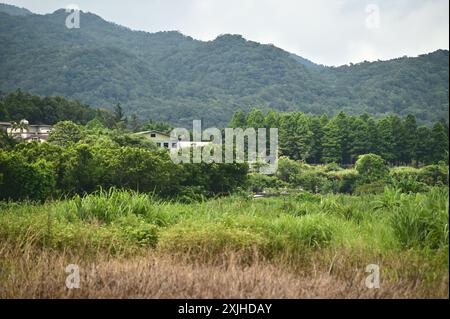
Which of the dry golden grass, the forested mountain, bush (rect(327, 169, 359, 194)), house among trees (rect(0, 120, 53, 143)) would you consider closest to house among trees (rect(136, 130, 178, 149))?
house among trees (rect(0, 120, 53, 143))

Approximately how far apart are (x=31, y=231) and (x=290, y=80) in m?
83.4

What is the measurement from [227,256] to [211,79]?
8314 cm

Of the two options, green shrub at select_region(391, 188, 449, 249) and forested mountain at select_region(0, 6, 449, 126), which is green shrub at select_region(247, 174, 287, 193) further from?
green shrub at select_region(391, 188, 449, 249)

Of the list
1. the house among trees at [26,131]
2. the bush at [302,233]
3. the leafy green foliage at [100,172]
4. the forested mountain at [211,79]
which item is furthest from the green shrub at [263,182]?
the bush at [302,233]

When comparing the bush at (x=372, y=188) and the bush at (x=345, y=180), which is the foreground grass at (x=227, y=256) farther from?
the bush at (x=345, y=180)

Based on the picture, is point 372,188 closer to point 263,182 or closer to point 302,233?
→ point 263,182

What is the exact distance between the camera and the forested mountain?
243 ft

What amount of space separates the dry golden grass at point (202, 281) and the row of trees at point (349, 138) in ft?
168

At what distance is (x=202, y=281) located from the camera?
134 inches

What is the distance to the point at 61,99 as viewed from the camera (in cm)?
6122

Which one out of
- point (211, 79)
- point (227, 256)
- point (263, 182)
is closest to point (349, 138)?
point (263, 182)

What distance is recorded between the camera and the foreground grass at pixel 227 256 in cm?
325

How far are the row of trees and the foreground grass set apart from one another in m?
50.2
